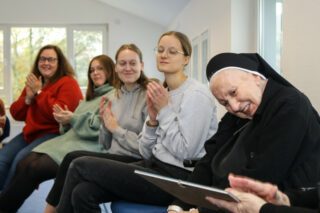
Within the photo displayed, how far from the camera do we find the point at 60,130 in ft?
9.21

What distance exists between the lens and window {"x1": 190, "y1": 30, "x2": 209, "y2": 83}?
4637mm

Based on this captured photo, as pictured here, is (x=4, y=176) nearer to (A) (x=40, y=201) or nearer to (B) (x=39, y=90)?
(B) (x=39, y=90)

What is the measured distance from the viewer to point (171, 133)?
5.98 feet

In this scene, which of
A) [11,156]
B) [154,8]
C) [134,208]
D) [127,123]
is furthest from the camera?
[154,8]

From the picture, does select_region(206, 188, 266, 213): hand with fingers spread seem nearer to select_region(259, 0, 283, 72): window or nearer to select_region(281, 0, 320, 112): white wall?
select_region(281, 0, 320, 112): white wall

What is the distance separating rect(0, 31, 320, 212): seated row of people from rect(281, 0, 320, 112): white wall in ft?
1.84

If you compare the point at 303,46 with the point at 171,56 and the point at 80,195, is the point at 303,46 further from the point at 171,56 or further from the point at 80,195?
the point at 80,195

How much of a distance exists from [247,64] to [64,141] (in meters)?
1.61

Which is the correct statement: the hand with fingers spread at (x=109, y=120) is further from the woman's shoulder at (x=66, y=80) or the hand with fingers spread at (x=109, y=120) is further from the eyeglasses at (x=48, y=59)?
the eyeglasses at (x=48, y=59)

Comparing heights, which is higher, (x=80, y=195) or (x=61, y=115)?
(x=61, y=115)

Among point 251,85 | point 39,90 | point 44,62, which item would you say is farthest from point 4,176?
point 251,85

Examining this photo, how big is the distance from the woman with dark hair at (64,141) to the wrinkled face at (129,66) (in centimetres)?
38

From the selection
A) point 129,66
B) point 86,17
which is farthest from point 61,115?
point 86,17

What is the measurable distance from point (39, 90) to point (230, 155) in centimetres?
186
